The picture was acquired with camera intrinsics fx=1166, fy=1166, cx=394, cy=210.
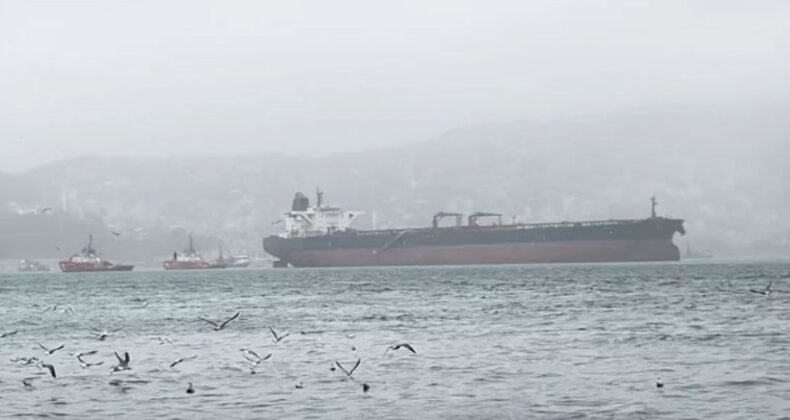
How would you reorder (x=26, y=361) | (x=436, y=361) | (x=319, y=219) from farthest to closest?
(x=319, y=219) → (x=436, y=361) → (x=26, y=361)

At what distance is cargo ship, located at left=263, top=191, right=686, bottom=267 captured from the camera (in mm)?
154250

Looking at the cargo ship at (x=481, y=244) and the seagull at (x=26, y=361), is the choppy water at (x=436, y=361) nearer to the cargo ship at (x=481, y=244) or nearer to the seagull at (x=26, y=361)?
the seagull at (x=26, y=361)

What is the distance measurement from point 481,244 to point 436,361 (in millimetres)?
126214

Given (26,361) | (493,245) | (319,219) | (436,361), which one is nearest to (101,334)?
(26,361)

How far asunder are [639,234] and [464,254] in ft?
85.3

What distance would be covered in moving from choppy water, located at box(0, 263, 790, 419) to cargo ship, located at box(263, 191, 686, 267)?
8140cm

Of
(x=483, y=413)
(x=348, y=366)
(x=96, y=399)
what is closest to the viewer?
(x=483, y=413)

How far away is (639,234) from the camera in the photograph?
154 meters

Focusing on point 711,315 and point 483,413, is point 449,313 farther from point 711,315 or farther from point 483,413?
point 483,413

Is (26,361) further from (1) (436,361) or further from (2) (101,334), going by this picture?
(1) (436,361)

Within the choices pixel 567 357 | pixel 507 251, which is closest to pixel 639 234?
pixel 507 251

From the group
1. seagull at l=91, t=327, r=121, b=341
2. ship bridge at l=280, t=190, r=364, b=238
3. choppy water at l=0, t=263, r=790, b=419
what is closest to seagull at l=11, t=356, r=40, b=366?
choppy water at l=0, t=263, r=790, b=419

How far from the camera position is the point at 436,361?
38.4 m

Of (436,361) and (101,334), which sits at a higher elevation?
(101,334)
